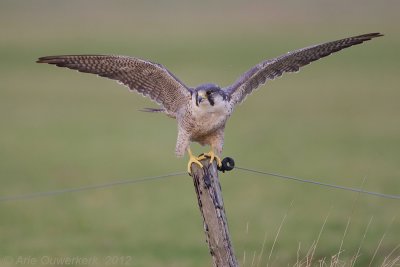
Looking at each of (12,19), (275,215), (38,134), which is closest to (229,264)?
(275,215)

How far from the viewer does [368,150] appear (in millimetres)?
19906

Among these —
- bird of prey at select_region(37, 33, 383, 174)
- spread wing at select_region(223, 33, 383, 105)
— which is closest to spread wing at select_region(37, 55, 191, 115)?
bird of prey at select_region(37, 33, 383, 174)

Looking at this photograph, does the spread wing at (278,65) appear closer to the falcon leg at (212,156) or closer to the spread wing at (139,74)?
the spread wing at (139,74)

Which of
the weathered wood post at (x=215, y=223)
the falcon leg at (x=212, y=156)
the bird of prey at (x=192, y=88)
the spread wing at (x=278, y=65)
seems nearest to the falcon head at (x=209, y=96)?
the bird of prey at (x=192, y=88)

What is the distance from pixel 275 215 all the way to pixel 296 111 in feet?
41.9

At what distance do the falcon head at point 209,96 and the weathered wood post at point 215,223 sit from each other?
1.22 metres

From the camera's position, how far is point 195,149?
61.4 feet

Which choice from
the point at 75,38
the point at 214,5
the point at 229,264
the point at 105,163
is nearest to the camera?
the point at 229,264

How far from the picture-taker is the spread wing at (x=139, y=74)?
7.17 meters

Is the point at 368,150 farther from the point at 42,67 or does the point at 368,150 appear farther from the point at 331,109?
the point at 42,67

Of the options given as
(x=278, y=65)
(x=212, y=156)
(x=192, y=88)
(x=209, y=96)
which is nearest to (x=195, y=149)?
(x=278, y=65)

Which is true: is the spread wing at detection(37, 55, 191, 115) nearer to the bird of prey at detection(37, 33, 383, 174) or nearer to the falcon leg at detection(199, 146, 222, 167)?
the bird of prey at detection(37, 33, 383, 174)

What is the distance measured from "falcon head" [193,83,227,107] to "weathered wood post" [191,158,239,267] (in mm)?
1218

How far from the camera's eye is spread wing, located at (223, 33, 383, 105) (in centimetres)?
743
